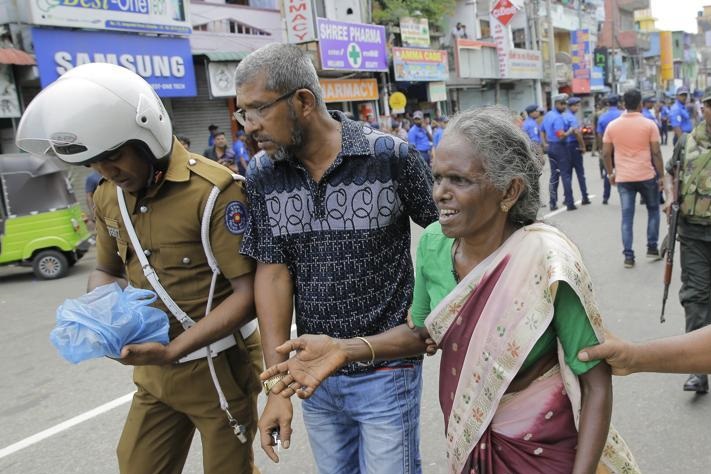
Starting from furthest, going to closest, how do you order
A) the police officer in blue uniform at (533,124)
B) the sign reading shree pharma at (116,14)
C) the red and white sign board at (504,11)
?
the red and white sign board at (504,11) → the police officer in blue uniform at (533,124) → the sign reading shree pharma at (116,14)

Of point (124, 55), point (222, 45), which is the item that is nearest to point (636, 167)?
point (124, 55)

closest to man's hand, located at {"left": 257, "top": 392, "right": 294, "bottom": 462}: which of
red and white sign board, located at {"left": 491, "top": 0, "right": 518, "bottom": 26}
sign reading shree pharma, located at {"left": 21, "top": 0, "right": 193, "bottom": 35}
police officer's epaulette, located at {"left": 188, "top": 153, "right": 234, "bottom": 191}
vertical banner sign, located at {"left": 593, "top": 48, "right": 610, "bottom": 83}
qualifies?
police officer's epaulette, located at {"left": 188, "top": 153, "right": 234, "bottom": 191}

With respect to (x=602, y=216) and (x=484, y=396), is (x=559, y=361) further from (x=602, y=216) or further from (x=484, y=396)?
(x=602, y=216)

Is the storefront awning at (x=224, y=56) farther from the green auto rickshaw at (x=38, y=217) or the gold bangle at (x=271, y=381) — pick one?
the gold bangle at (x=271, y=381)

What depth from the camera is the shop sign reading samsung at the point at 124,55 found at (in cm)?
1127

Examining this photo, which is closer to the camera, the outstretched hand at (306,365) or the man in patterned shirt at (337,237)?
the outstretched hand at (306,365)

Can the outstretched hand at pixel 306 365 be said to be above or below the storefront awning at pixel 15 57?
below

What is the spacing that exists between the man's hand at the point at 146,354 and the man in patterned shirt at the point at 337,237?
315 millimetres

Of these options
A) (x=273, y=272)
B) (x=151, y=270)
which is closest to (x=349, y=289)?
(x=273, y=272)

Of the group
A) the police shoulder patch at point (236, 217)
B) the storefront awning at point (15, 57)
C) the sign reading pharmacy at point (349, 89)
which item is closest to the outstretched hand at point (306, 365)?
the police shoulder patch at point (236, 217)

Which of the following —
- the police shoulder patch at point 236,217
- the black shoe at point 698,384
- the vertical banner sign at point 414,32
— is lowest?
the black shoe at point 698,384

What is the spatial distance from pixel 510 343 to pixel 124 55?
40.7 feet

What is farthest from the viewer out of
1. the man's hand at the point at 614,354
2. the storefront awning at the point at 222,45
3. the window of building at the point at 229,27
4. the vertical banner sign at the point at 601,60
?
the vertical banner sign at the point at 601,60

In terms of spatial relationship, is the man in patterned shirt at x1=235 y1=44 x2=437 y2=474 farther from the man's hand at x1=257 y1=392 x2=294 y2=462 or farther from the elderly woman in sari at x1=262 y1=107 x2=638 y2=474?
the elderly woman in sari at x1=262 y1=107 x2=638 y2=474
